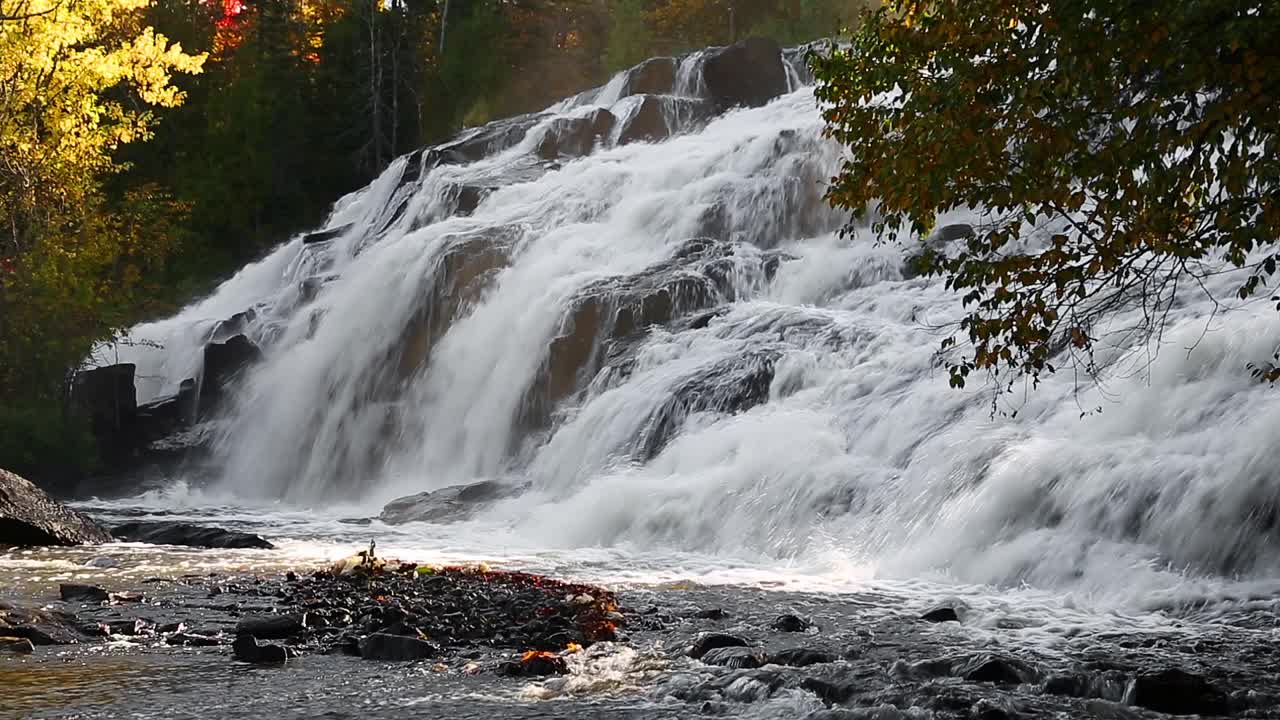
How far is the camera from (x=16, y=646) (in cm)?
1027

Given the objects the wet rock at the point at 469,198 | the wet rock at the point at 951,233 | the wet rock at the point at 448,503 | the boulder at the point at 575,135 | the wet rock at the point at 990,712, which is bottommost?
the wet rock at the point at 990,712

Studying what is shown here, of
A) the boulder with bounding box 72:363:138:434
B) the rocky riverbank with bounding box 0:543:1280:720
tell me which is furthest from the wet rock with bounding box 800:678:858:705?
the boulder with bounding box 72:363:138:434

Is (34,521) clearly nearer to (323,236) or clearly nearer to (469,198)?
(469,198)

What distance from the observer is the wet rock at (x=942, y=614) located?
11.6 meters

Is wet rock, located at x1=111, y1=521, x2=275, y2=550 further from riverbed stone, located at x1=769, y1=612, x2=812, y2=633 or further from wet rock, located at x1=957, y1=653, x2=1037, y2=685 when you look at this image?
wet rock, located at x1=957, y1=653, x2=1037, y2=685

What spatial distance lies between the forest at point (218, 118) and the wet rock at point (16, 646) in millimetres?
18028

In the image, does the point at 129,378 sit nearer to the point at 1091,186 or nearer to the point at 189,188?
the point at 189,188

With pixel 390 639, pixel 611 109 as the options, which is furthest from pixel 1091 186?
pixel 611 109

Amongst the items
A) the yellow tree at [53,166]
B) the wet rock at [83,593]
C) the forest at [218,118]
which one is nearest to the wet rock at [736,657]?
the wet rock at [83,593]

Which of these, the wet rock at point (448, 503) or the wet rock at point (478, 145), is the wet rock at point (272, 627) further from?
the wet rock at point (478, 145)

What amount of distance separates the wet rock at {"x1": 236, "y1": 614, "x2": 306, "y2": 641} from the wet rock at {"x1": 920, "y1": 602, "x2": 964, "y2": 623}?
5.16m

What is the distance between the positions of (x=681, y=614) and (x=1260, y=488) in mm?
5275

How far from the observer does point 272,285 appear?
127 ft

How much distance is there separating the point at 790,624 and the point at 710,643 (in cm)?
124
